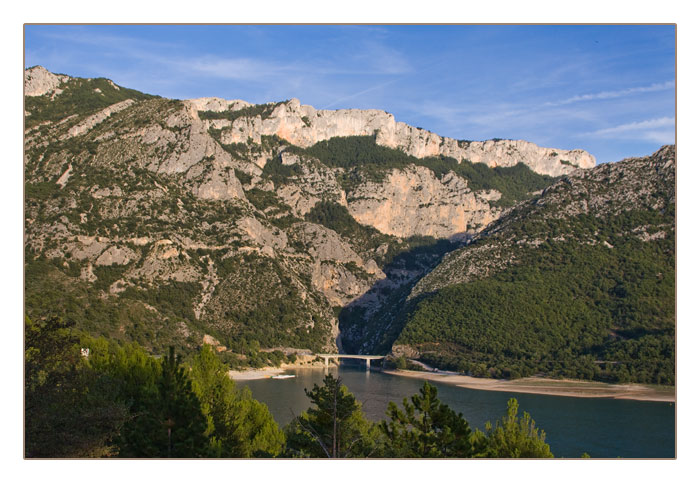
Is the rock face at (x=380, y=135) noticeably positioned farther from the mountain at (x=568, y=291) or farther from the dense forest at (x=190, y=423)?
the dense forest at (x=190, y=423)

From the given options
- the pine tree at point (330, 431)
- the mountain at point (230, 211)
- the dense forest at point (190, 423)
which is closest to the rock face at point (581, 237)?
the mountain at point (230, 211)

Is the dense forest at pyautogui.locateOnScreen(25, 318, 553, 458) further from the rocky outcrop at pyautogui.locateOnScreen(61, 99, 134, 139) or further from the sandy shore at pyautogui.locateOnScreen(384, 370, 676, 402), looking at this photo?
the rocky outcrop at pyautogui.locateOnScreen(61, 99, 134, 139)

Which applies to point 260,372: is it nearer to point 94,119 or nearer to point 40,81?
point 94,119

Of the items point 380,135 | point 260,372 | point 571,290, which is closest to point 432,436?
point 260,372

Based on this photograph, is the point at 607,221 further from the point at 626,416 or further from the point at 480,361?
the point at 626,416

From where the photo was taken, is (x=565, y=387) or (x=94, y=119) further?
(x=94, y=119)

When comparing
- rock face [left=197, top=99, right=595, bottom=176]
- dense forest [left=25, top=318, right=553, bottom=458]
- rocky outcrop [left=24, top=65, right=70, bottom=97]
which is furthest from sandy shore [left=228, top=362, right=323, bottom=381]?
rocky outcrop [left=24, top=65, right=70, bottom=97]
